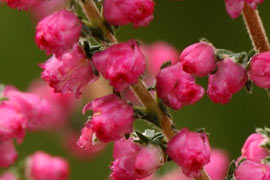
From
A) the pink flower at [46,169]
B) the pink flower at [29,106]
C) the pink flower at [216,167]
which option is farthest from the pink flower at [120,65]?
the pink flower at [216,167]

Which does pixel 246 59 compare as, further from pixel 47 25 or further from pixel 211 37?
pixel 211 37

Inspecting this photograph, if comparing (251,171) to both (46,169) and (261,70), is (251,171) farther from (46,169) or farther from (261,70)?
(46,169)

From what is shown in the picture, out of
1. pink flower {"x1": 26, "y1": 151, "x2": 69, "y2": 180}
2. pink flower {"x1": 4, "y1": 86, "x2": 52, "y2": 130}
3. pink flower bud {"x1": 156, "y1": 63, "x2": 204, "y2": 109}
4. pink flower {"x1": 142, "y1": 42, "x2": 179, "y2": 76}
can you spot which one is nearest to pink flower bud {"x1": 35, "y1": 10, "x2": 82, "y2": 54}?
pink flower bud {"x1": 156, "y1": 63, "x2": 204, "y2": 109}

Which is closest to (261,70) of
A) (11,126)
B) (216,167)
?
(11,126)

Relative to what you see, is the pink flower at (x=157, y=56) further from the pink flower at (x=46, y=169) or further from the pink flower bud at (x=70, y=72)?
the pink flower bud at (x=70, y=72)

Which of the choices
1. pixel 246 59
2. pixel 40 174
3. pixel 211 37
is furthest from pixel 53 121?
pixel 211 37
